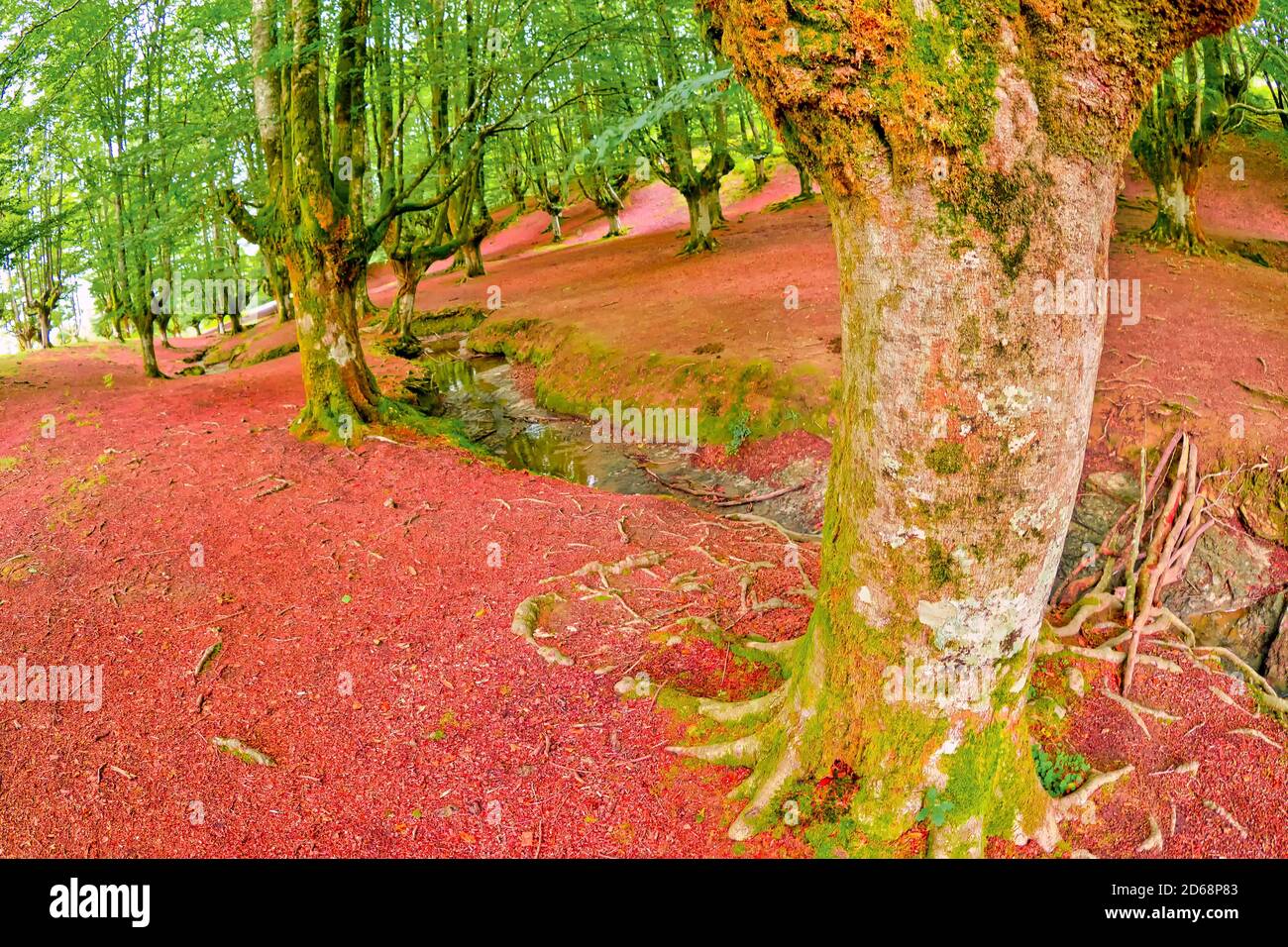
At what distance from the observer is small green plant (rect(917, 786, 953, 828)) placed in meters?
3.04

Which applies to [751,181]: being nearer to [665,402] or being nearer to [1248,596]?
[665,402]

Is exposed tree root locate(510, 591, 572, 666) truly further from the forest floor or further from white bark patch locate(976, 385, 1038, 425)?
white bark patch locate(976, 385, 1038, 425)

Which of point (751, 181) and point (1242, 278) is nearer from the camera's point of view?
point (1242, 278)

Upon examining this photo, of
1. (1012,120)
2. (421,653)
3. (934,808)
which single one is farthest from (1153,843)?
(421,653)

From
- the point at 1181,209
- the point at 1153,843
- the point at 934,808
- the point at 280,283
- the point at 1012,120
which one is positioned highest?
the point at 280,283

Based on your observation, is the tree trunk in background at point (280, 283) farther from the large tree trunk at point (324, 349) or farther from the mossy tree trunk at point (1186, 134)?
the mossy tree trunk at point (1186, 134)

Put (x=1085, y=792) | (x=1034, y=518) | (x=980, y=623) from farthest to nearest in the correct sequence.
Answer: (x=1085, y=792) → (x=980, y=623) → (x=1034, y=518)

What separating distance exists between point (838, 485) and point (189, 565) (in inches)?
195

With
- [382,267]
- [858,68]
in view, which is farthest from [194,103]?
[382,267]

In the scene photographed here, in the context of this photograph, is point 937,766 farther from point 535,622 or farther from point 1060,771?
point 535,622

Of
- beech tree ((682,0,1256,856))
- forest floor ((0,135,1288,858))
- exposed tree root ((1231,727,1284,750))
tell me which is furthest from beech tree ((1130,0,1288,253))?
beech tree ((682,0,1256,856))

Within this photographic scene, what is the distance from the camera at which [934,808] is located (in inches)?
120

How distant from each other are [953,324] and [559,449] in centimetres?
839

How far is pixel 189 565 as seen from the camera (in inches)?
225
